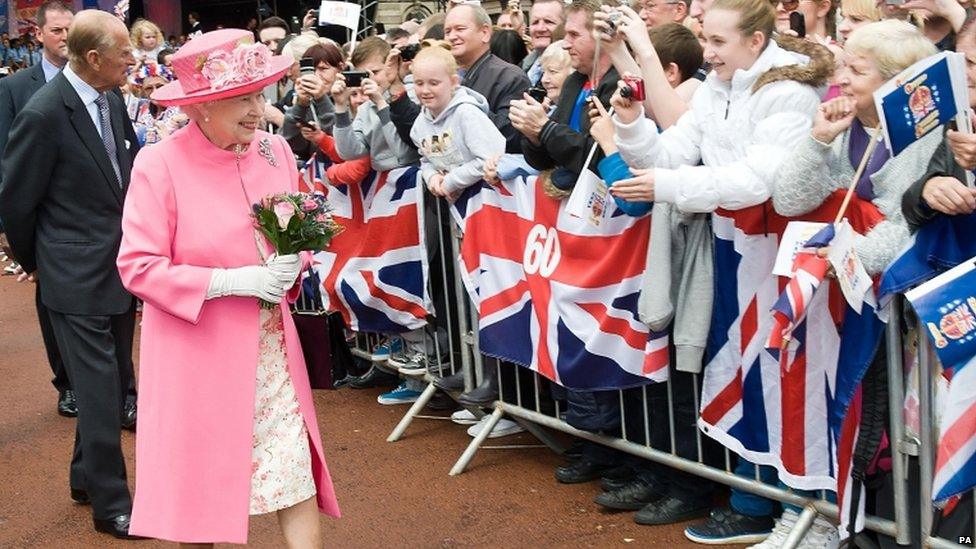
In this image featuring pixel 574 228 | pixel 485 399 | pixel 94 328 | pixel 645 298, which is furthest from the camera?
pixel 485 399

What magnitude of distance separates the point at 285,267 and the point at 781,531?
227cm

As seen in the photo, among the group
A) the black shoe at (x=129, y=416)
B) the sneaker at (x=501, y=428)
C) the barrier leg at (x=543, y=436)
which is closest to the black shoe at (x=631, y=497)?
the barrier leg at (x=543, y=436)

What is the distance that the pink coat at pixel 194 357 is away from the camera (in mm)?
4371

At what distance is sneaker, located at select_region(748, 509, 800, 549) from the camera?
5.08 metres

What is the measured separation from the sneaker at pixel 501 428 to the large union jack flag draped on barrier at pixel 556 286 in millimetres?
714

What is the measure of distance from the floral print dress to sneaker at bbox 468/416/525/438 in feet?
8.35

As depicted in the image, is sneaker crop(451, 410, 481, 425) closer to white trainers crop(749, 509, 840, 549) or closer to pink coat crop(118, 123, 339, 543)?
white trainers crop(749, 509, 840, 549)

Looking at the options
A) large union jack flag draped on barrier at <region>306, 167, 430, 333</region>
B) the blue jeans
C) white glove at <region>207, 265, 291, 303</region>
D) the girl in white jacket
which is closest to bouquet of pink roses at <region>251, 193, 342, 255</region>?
white glove at <region>207, 265, 291, 303</region>

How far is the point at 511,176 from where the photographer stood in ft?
20.6

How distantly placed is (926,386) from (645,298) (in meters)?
1.33

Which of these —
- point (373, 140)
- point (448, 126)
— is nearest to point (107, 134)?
point (373, 140)

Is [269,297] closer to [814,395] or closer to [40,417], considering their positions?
[814,395]

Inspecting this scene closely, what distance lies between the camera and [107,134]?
6.49 m

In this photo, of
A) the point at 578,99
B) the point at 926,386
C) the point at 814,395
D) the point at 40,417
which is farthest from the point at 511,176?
the point at 40,417
